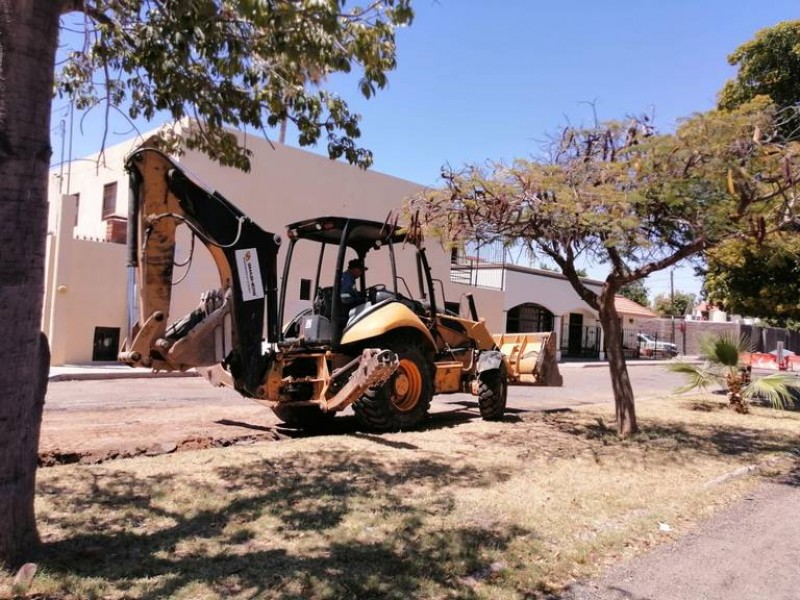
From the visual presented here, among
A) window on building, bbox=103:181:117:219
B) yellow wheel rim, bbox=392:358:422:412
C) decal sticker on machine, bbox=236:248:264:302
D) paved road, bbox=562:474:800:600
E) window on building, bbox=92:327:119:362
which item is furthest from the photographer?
window on building, bbox=103:181:117:219

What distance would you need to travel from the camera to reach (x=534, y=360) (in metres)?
11.5

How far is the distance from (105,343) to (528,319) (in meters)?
21.7

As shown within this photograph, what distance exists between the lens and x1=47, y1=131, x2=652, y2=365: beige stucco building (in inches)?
703

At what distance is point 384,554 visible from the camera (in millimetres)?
4387

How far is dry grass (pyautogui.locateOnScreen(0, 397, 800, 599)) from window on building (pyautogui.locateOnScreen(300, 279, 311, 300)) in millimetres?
13135

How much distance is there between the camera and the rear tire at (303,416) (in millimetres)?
8766

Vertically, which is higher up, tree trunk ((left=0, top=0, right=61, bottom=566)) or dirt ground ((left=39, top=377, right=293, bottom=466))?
tree trunk ((left=0, top=0, right=61, bottom=566))

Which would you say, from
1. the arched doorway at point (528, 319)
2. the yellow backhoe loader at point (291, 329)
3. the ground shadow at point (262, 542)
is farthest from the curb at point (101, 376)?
the arched doorway at point (528, 319)

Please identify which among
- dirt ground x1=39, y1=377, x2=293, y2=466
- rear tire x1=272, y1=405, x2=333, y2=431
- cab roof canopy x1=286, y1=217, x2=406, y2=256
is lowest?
dirt ground x1=39, y1=377, x2=293, y2=466

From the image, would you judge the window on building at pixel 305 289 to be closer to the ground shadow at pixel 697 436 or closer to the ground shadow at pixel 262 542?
the ground shadow at pixel 697 436

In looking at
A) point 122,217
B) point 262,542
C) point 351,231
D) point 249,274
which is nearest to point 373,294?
point 351,231

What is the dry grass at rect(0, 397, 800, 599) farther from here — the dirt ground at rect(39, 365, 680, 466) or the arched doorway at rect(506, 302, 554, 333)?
the arched doorway at rect(506, 302, 554, 333)

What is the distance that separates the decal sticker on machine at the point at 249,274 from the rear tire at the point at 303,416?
2289 mm

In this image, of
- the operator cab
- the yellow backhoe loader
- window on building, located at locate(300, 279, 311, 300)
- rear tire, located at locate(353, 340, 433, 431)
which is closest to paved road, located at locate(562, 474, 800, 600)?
the yellow backhoe loader
